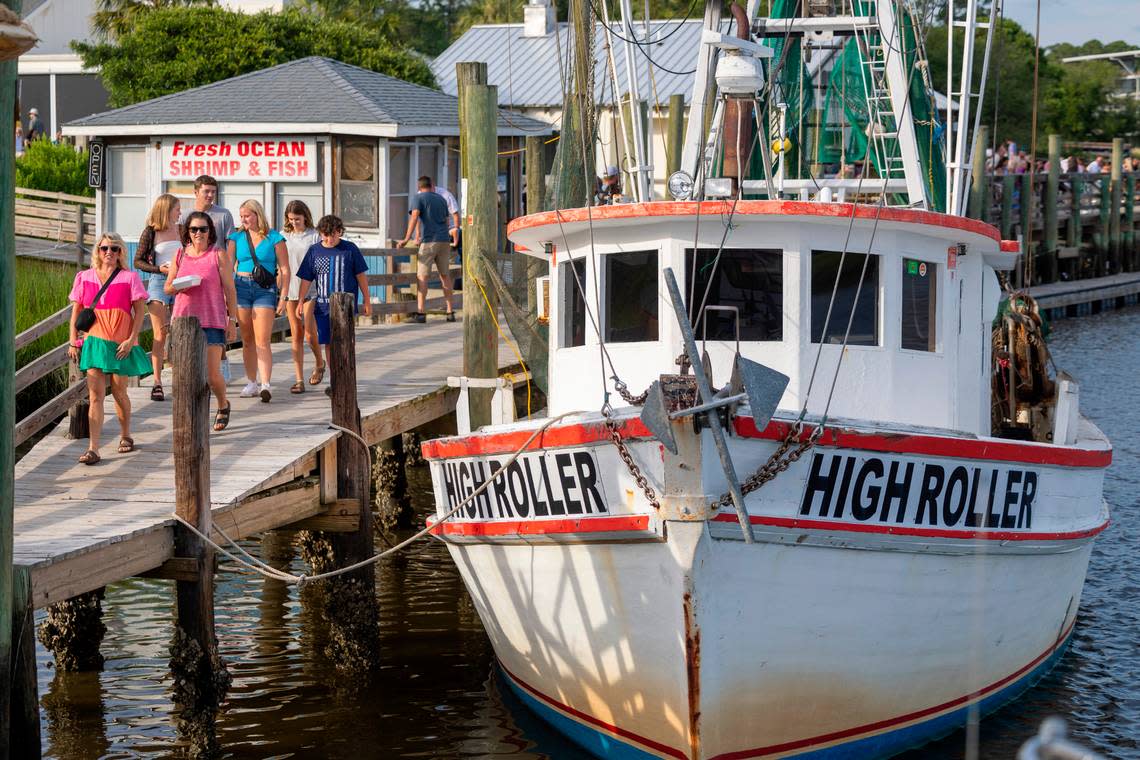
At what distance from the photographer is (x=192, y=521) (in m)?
9.31

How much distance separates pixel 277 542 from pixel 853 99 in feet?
24.2

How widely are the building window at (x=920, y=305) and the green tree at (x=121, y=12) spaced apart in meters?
29.2

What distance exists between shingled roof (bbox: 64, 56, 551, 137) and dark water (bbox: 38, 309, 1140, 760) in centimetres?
837

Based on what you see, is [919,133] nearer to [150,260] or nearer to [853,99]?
[853,99]

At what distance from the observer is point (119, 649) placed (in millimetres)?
12094

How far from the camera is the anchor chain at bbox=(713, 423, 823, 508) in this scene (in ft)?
26.1

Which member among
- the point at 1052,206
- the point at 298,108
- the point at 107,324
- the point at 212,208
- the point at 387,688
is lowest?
the point at 387,688

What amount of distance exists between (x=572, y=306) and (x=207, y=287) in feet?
10.3

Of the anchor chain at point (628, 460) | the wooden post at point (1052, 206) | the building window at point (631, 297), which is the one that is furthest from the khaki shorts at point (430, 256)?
the wooden post at point (1052, 206)

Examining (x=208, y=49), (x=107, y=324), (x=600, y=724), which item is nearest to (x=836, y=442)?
(x=600, y=724)

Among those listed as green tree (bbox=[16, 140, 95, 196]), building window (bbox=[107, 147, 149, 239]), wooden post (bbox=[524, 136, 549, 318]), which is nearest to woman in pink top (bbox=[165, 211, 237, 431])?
wooden post (bbox=[524, 136, 549, 318])

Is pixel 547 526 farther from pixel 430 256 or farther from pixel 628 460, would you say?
pixel 430 256

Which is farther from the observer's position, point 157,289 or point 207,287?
point 157,289

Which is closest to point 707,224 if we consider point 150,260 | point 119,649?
point 150,260
